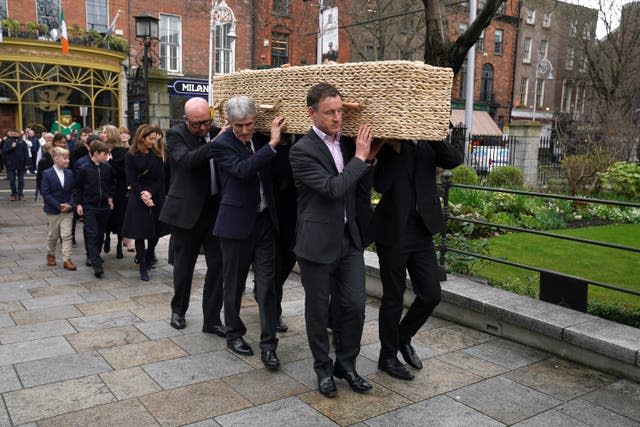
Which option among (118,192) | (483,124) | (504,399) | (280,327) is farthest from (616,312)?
(483,124)

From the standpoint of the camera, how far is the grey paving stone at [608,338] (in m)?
4.14

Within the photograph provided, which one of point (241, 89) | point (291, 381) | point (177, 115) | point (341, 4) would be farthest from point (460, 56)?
point (177, 115)

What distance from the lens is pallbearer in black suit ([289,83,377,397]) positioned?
3.61 m

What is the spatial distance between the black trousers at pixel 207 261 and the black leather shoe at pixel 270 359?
0.91 meters

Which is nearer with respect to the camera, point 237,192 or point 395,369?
point 395,369

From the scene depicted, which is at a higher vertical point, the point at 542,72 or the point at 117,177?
the point at 542,72

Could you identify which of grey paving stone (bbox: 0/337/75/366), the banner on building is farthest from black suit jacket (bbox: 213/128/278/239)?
the banner on building

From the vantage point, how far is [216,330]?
16.7ft

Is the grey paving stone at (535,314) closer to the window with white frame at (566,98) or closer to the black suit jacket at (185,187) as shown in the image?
the black suit jacket at (185,187)

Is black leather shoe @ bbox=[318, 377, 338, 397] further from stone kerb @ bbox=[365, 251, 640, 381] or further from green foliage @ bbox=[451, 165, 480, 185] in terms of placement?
green foliage @ bbox=[451, 165, 480, 185]

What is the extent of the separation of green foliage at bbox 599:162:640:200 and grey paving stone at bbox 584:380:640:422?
1042 cm

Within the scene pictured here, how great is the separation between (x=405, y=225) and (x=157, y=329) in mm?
2566

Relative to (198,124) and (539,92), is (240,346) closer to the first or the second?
(198,124)

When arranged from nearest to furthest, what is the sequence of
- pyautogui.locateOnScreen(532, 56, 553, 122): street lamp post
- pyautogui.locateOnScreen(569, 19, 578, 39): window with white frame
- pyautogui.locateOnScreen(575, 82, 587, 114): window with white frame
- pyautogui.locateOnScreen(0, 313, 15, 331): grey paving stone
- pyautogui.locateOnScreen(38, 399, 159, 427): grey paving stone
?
pyautogui.locateOnScreen(38, 399, 159, 427): grey paving stone, pyautogui.locateOnScreen(0, 313, 15, 331): grey paving stone, pyautogui.locateOnScreen(569, 19, 578, 39): window with white frame, pyautogui.locateOnScreen(532, 56, 553, 122): street lamp post, pyautogui.locateOnScreen(575, 82, 587, 114): window with white frame
